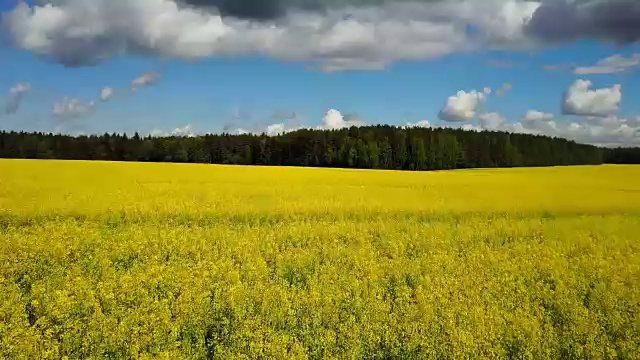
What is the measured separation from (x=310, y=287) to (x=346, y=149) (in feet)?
199

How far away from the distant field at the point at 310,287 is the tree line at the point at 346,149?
54.4 metres

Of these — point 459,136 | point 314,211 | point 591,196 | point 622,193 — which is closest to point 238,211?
point 314,211

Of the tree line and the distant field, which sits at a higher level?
the tree line

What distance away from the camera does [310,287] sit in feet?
31.5

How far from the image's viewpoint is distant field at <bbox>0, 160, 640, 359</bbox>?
26.4 feet

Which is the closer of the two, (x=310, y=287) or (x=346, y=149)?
(x=310, y=287)

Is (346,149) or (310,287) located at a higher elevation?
(346,149)

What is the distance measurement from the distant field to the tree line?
54.4 m

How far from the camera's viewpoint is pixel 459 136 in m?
73.9

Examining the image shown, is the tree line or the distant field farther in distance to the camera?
the tree line

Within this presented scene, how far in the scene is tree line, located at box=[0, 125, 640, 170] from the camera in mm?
69625

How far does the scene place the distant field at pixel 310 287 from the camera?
26.4ft

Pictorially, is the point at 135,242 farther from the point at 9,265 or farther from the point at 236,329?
the point at 236,329

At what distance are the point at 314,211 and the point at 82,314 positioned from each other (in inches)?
393
